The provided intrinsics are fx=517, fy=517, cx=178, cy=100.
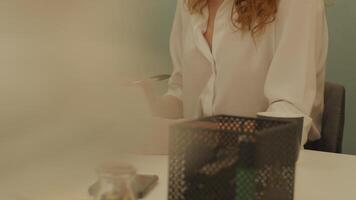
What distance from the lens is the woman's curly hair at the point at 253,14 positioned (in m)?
1.25

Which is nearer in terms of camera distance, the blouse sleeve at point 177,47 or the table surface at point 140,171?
the table surface at point 140,171

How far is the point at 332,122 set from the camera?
4.19 ft

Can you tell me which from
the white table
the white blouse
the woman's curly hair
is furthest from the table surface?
the woman's curly hair

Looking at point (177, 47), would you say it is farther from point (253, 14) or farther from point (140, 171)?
point (140, 171)

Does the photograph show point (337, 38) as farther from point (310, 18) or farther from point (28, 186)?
point (28, 186)

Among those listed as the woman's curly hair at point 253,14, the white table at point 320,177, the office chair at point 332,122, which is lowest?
the white table at point 320,177

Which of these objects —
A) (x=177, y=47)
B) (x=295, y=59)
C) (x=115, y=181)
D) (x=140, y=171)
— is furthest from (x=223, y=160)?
(x=177, y=47)

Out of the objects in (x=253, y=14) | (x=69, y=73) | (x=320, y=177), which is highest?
(x=253, y=14)

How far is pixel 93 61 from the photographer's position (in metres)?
0.35

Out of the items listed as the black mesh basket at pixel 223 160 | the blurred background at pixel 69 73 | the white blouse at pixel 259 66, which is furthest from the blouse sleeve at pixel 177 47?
the blurred background at pixel 69 73

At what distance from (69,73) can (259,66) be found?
1.01m

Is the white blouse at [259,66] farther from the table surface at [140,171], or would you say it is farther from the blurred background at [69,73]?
the blurred background at [69,73]

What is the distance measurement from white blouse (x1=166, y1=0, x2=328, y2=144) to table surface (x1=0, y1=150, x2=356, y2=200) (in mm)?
175

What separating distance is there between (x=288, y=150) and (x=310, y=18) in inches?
27.7
